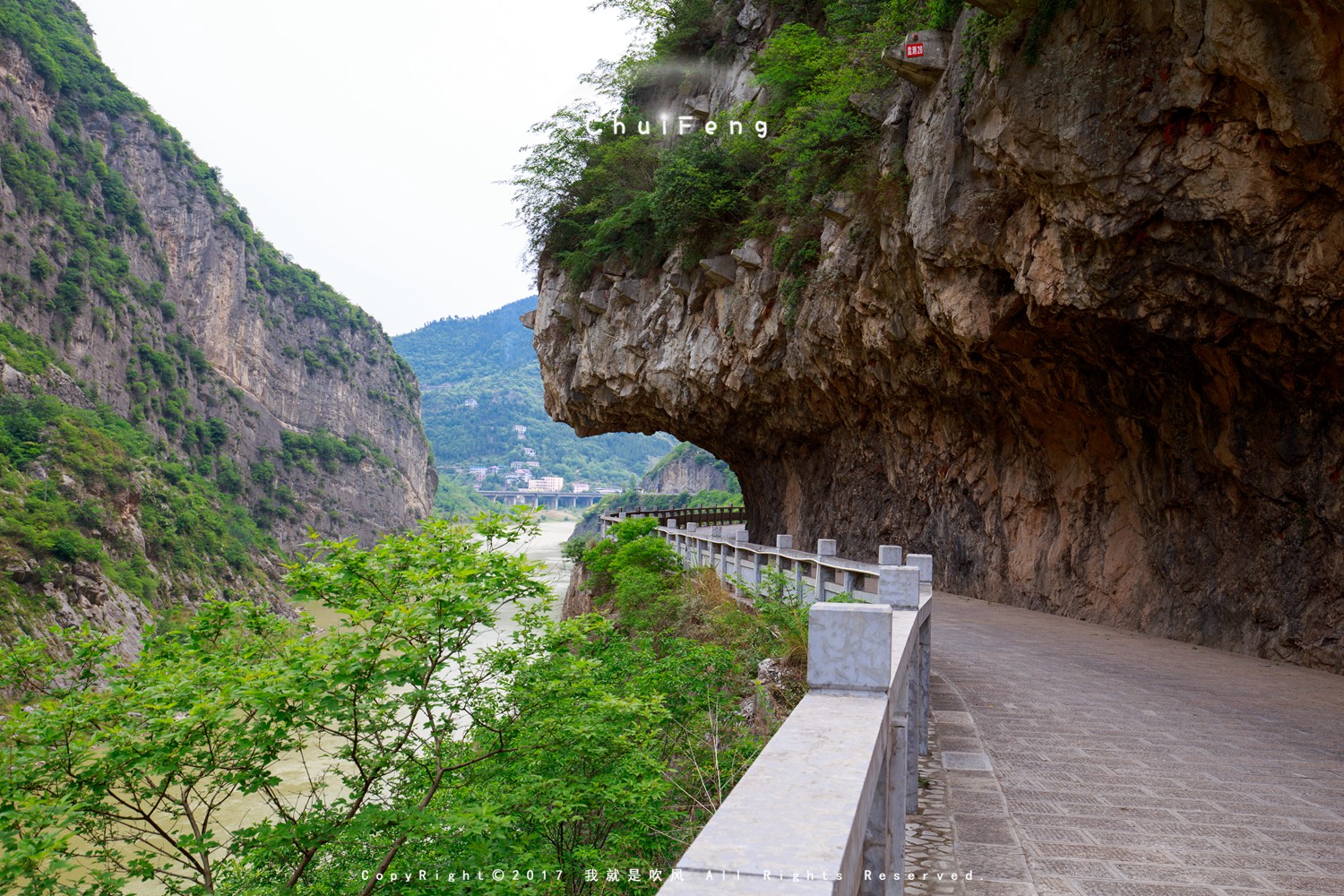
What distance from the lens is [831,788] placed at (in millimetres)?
1939

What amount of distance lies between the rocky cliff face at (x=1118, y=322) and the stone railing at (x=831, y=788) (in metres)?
7.08

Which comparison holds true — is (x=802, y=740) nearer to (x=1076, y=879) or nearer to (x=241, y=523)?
(x=1076, y=879)

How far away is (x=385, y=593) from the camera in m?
7.48

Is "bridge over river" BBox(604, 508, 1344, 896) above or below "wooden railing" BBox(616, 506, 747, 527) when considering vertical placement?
above

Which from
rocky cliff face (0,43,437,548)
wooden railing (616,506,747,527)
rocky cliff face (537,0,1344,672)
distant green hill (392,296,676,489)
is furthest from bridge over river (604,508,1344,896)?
distant green hill (392,296,676,489)

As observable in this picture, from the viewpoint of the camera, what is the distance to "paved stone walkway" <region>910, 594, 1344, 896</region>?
3.99m

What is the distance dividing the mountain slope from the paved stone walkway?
26727 millimetres

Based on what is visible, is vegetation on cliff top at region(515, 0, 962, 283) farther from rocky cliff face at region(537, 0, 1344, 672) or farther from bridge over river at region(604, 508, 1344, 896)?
bridge over river at region(604, 508, 1344, 896)

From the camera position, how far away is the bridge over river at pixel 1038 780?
6.03 ft

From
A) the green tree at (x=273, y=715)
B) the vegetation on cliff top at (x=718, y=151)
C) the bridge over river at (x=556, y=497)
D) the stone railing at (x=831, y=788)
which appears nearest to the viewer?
the stone railing at (x=831, y=788)

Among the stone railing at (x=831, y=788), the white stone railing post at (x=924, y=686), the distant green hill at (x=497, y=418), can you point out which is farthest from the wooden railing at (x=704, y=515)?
the distant green hill at (x=497, y=418)

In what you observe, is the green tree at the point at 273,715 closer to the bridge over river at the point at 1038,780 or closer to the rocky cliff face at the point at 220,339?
the bridge over river at the point at 1038,780

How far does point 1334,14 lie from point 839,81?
995 cm

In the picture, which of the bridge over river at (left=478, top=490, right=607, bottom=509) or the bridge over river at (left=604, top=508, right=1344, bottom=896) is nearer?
the bridge over river at (left=604, top=508, right=1344, bottom=896)
